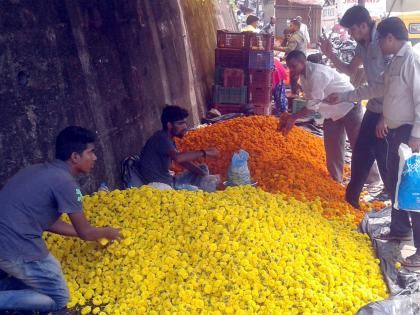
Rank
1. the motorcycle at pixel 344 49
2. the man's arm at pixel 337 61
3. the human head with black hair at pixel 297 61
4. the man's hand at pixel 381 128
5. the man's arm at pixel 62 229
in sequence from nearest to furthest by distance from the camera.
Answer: the man's arm at pixel 62 229
the man's hand at pixel 381 128
the human head with black hair at pixel 297 61
the man's arm at pixel 337 61
the motorcycle at pixel 344 49

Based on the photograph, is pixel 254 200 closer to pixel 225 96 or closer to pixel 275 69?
pixel 225 96

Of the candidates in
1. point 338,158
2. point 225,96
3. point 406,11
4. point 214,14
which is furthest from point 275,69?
point 406,11

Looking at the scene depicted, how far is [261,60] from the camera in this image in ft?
34.1

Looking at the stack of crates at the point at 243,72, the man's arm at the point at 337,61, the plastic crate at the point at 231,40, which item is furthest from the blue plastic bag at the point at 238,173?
the plastic crate at the point at 231,40

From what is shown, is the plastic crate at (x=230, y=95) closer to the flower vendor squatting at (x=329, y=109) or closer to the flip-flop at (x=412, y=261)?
the flower vendor squatting at (x=329, y=109)

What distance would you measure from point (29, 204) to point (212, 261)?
1.42 m

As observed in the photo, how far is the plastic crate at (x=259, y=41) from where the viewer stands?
10477mm

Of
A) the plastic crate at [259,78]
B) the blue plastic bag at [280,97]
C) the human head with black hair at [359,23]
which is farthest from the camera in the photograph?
the blue plastic bag at [280,97]

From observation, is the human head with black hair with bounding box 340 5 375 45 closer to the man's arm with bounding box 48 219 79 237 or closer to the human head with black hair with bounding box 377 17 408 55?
the human head with black hair with bounding box 377 17 408 55

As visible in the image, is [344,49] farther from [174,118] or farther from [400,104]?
[400,104]

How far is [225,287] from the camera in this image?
3885 millimetres

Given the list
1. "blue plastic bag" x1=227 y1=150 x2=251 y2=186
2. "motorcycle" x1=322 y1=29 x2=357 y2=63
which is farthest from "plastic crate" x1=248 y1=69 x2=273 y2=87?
"motorcycle" x1=322 y1=29 x2=357 y2=63

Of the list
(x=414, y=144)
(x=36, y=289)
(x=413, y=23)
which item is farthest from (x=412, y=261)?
(x=413, y=23)

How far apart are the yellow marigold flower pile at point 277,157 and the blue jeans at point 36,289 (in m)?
2.84
